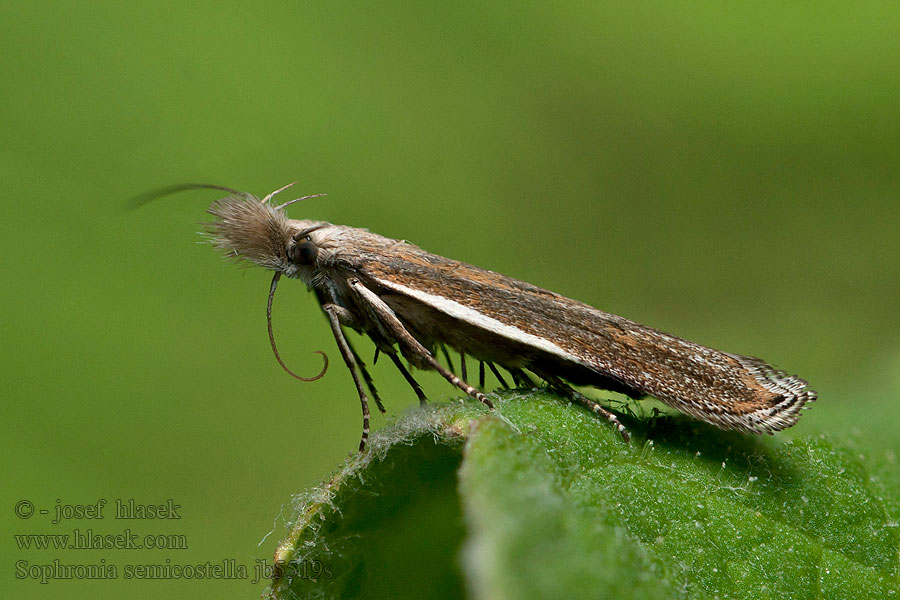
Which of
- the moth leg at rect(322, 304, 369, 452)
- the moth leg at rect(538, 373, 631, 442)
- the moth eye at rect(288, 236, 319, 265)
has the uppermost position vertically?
the moth eye at rect(288, 236, 319, 265)

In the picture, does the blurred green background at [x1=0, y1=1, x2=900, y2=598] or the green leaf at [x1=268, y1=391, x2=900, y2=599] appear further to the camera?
the blurred green background at [x1=0, y1=1, x2=900, y2=598]

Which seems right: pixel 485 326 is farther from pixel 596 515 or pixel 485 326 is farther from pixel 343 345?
pixel 596 515

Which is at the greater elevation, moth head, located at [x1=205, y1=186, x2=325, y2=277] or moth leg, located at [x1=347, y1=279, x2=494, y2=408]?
moth head, located at [x1=205, y1=186, x2=325, y2=277]

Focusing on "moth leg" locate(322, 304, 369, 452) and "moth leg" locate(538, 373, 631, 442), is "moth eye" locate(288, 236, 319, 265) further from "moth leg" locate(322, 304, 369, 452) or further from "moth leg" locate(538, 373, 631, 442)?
"moth leg" locate(538, 373, 631, 442)

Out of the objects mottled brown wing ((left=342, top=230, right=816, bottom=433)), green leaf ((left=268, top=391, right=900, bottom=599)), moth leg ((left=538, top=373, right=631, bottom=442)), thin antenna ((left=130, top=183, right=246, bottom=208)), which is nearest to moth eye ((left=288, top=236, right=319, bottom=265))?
mottled brown wing ((left=342, top=230, right=816, bottom=433))

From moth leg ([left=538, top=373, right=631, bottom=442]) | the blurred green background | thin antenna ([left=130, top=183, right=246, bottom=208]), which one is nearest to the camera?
moth leg ([left=538, top=373, right=631, bottom=442])

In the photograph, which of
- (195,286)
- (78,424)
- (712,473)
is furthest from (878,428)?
(78,424)

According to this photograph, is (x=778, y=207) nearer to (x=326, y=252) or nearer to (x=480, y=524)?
(x=326, y=252)
